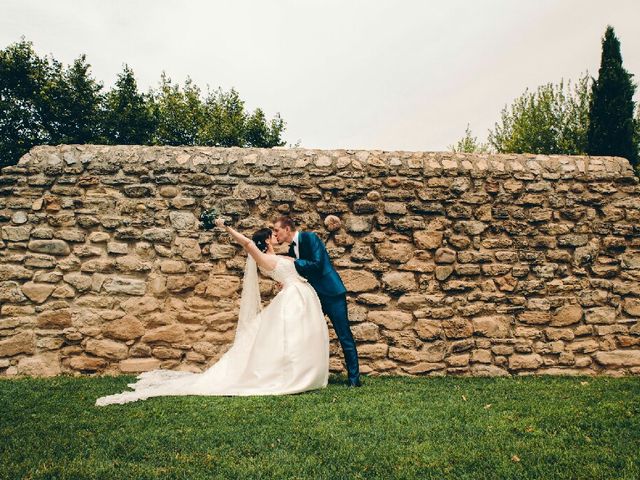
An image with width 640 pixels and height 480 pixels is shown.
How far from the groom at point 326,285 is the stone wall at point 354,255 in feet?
2.05

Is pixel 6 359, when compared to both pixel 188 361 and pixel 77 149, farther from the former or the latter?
pixel 77 149

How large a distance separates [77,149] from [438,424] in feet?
18.9

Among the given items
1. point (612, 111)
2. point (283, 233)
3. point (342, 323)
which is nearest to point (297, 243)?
point (283, 233)

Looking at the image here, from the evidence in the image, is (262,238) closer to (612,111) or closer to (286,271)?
(286,271)

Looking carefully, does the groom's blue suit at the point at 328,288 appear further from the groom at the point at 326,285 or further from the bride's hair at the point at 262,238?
the bride's hair at the point at 262,238

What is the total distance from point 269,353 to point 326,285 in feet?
3.47

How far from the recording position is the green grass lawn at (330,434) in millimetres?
2857

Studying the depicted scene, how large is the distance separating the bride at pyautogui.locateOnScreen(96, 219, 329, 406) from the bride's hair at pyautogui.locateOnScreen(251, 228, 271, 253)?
80mm

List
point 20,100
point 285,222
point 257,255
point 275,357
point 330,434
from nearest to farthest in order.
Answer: point 330,434
point 275,357
point 257,255
point 285,222
point 20,100

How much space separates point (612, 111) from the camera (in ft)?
50.0

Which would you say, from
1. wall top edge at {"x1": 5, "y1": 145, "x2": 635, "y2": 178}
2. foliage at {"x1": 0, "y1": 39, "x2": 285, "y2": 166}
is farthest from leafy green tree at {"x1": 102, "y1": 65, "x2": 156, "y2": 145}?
wall top edge at {"x1": 5, "y1": 145, "x2": 635, "y2": 178}

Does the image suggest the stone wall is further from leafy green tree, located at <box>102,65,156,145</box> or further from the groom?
leafy green tree, located at <box>102,65,156,145</box>

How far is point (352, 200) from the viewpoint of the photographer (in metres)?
6.18

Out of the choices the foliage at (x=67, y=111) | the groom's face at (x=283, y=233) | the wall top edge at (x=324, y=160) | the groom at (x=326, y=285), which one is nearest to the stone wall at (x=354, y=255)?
the wall top edge at (x=324, y=160)
